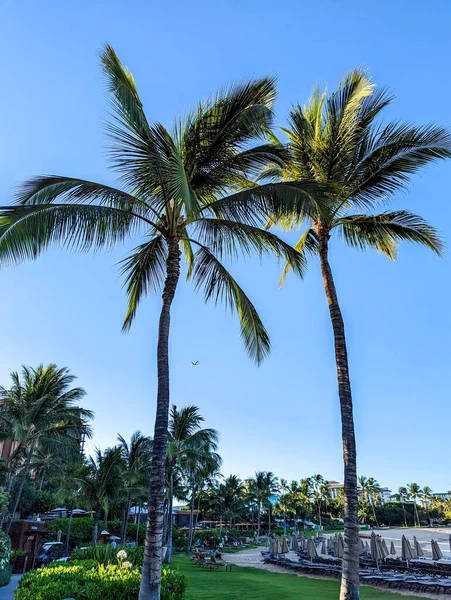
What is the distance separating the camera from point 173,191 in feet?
28.3

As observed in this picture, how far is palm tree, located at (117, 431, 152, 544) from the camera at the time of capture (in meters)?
30.5

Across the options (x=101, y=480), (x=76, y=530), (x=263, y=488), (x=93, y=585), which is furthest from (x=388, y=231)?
(x=263, y=488)

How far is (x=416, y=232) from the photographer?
10133 millimetres

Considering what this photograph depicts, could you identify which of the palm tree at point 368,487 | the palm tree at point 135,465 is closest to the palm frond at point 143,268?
the palm tree at point 135,465

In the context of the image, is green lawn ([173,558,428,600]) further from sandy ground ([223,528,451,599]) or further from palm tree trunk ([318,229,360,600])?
palm tree trunk ([318,229,360,600])

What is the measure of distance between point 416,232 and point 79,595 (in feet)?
32.5

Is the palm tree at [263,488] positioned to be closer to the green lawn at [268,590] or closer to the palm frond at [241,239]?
the green lawn at [268,590]

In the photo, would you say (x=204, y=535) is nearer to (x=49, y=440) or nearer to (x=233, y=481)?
(x=233, y=481)

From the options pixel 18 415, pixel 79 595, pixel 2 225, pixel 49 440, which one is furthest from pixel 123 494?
pixel 2 225

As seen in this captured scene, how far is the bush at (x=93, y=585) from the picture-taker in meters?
7.12

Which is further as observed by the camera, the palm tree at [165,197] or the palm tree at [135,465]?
the palm tree at [135,465]

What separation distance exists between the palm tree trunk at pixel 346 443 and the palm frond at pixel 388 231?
1.21m

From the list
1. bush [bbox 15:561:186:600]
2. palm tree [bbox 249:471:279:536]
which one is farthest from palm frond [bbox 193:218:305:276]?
palm tree [bbox 249:471:279:536]

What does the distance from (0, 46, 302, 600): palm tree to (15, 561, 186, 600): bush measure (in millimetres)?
1306
